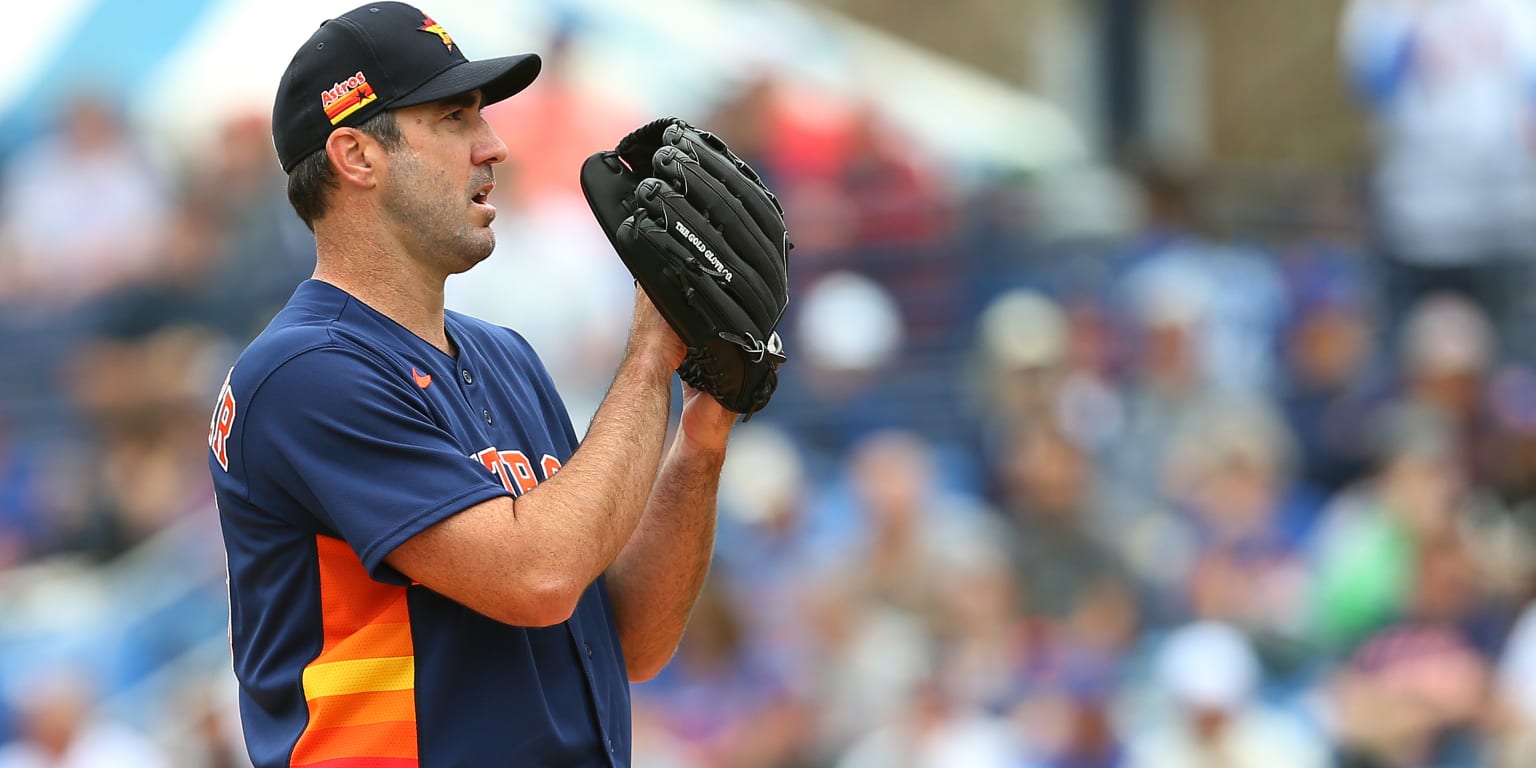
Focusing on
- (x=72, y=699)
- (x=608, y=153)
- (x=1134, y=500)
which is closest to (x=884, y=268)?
(x=1134, y=500)

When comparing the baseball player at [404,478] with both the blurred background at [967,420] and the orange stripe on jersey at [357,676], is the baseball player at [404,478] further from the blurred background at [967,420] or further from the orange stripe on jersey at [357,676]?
the blurred background at [967,420]

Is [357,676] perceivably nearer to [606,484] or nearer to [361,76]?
[606,484]

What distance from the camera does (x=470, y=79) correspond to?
2.52 m

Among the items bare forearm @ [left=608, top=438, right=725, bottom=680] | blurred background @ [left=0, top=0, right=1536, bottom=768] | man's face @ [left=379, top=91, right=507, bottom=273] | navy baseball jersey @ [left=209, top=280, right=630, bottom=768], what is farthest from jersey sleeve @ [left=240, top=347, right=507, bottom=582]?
blurred background @ [left=0, top=0, right=1536, bottom=768]

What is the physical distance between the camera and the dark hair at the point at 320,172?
8.25 feet

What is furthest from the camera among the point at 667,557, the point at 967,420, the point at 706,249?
the point at 967,420

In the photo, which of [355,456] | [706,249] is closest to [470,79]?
[706,249]

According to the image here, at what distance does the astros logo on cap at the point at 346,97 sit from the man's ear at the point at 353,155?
0.9 inches

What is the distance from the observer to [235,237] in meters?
9.97

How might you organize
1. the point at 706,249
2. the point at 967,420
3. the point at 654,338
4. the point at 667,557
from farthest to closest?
the point at 967,420
the point at 667,557
the point at 654,338
the point at 706,249

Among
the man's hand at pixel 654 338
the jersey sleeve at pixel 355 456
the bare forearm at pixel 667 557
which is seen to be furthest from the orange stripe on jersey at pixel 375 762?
the man's hand at pixel 654 338

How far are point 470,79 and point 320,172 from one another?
244 mm

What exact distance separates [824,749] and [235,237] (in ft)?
16.4

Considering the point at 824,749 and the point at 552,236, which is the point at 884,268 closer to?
the point at 552,236
